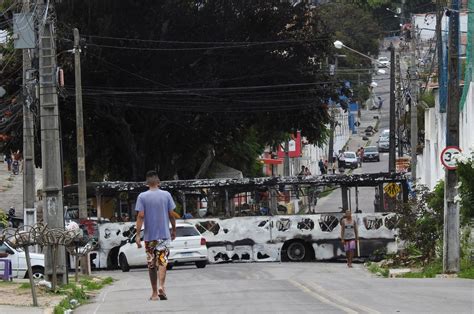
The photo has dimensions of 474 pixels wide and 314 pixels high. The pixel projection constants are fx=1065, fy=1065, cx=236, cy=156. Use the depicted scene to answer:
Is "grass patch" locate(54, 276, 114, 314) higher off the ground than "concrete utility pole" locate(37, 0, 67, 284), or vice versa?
"concrete utility pole" locate(37, 0, 67, 284)

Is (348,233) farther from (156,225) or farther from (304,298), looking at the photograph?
(156,225)

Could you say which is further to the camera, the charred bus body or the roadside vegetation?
the charred bus body

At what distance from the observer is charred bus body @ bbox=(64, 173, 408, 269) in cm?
3772

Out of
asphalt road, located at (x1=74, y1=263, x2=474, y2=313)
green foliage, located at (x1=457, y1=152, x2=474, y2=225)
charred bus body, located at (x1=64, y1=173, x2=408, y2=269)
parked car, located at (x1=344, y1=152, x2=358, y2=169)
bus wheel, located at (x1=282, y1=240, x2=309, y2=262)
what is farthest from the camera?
parked car, located at (x1=344, y1=152, x2=358, y2=169)

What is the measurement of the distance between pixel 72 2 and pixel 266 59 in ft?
30.8

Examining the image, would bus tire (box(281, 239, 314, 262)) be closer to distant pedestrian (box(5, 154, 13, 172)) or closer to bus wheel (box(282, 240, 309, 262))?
bus wheel (box(282, 240, 309, 262))

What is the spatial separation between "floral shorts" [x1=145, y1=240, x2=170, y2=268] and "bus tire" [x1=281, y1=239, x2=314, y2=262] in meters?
22.0

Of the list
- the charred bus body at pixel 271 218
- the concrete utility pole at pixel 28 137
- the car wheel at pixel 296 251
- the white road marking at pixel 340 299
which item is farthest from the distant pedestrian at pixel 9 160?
the white road marking at pixel 340 299

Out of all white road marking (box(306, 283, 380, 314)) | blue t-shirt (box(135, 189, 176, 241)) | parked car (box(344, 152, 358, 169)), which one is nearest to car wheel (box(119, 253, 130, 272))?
white road marking (box(306, 283, 380, 314))

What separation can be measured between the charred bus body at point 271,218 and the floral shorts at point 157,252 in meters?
21.5

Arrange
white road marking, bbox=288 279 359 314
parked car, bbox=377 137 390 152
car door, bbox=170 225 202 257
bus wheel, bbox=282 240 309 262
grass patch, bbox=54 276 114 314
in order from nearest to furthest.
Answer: white road marking, bbox=288 279 359 314 → grass patch, bbox=54 276 114 314 → car door, bbox=170 225 202 257 → bus wheel, bbox=282 240 309 262 → parked car, bbox=377 137 390 152

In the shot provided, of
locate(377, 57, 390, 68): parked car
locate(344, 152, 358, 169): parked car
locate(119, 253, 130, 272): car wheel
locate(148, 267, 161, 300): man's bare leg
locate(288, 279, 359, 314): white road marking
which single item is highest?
locate(377, 57, 390, 68): parked car

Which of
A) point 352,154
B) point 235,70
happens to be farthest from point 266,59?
point 352,154

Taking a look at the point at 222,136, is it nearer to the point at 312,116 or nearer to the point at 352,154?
the point at 312,116
